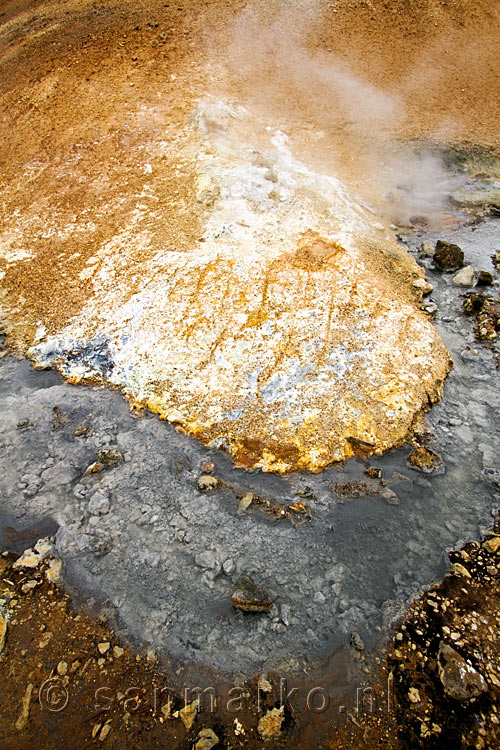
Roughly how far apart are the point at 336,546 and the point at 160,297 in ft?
10.2

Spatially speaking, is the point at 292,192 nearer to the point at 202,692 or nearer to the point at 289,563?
the point at 289,563

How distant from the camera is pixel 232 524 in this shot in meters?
3.30

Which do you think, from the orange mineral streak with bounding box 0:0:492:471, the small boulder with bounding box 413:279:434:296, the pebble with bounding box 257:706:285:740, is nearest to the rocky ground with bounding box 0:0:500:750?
the pebble with bounding box 257:706:285:740

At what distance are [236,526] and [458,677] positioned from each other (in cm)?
166

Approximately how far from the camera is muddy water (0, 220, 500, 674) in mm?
2820

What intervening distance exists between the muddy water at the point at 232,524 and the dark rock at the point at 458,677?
377mm

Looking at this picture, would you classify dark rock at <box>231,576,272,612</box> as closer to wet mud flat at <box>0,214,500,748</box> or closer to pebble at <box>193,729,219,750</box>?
wet mud flat at <box>0,214,500,748</box>

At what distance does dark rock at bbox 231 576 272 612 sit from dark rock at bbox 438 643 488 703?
3.62 feet

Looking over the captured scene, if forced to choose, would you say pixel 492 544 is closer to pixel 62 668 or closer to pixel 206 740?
pixel 206 740

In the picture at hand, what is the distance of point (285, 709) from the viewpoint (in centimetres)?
247

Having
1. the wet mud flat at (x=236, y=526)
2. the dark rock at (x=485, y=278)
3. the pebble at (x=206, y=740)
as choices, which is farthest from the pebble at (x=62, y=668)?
the dark rock at (x=485, y=278)

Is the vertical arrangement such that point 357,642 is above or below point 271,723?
below

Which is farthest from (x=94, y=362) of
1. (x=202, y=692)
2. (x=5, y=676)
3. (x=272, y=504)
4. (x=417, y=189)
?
(x=417, y=189)

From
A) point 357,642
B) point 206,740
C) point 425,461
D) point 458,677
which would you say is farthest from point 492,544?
point 206,740
